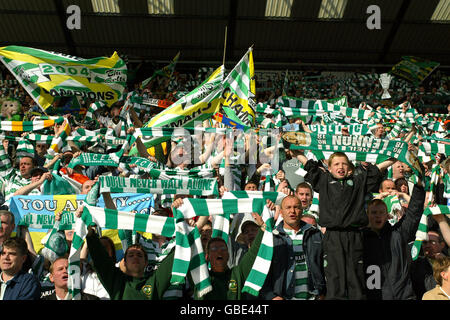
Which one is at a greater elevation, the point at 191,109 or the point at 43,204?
the point at 191,109

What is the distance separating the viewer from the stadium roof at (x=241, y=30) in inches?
908

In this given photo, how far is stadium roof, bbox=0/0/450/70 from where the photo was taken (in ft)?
75.7

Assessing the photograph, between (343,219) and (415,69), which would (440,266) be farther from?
(415,69)

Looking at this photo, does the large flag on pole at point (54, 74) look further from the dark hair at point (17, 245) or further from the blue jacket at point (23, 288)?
the blue jacket at point (23, 288)

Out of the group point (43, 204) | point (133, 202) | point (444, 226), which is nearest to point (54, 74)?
point (43, 204)

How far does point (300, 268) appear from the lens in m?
6.64

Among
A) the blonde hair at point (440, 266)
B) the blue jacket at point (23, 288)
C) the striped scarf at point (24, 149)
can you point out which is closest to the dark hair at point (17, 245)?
the blue jacket at point (23, 288)

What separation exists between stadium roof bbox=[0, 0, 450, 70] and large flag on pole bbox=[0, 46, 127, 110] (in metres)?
11.9

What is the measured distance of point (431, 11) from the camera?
23938 mm

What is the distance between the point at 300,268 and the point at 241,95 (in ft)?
15.6

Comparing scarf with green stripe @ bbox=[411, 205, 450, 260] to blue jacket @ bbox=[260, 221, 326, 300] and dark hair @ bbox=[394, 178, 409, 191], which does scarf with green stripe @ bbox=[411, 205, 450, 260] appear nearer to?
blue jacket @ bbox=[260, 221, 326, 300]

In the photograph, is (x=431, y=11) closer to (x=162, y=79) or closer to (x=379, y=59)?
(x=379, y=59)

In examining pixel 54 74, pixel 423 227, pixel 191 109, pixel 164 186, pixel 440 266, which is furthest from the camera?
pixel 54 74

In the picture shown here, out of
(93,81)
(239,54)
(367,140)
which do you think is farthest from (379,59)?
(367,140)
